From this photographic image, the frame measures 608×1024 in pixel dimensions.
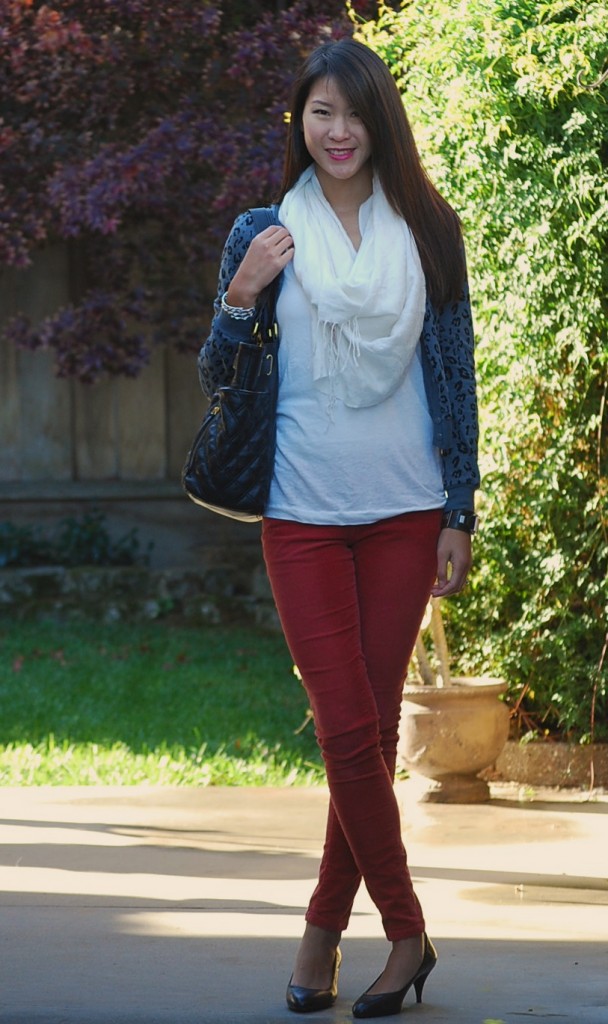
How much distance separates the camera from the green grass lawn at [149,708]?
19.5 ft

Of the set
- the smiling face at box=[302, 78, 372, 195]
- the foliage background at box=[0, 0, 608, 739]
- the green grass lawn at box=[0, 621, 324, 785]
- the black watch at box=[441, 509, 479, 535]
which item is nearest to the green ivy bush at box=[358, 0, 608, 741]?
the foliage background at box=[0, 0, 608, 739]

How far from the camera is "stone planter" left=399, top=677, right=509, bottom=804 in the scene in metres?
5.09

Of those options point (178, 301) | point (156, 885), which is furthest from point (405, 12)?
point (178, 301)

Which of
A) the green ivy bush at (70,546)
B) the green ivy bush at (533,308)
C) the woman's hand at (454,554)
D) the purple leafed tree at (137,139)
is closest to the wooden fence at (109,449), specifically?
the green ivy bush at (70,546)

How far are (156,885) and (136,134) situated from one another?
5.19 metres

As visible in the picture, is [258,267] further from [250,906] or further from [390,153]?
[250,906]

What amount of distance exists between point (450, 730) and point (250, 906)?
1301 mm

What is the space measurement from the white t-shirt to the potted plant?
2.08 metres

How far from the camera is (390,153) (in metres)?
3.08

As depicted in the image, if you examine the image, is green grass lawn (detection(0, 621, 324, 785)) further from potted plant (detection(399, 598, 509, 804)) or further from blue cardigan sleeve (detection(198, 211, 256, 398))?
blue cardigan sleeve (detection(198, 211, 256, 398))

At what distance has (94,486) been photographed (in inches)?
384

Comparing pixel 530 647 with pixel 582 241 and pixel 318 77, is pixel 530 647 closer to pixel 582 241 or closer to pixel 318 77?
pixel 582 241

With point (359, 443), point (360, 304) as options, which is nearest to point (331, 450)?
point (359, 443)

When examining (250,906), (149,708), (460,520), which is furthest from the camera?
(149,708)
